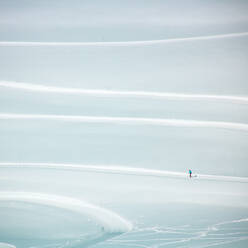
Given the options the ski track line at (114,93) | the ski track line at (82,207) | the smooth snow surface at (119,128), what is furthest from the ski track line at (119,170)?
the ski track line at (114,93)

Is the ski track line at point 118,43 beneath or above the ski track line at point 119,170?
above

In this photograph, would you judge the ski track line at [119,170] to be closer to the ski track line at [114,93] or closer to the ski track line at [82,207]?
the ski track line at [82,207]

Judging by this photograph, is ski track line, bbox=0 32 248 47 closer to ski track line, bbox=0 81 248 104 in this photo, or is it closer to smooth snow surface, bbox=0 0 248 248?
smooth snow surface, bbox=0 0 248 248

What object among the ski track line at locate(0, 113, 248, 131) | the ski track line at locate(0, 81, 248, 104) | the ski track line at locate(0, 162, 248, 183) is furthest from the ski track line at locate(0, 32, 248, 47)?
the ski track line at locate(0, 162, 248, 183)

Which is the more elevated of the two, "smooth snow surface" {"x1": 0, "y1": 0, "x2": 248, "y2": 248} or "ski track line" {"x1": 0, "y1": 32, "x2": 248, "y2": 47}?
"ski track line" {"x1": 0, "y1": 32, "x2": 248, "y2": 47}

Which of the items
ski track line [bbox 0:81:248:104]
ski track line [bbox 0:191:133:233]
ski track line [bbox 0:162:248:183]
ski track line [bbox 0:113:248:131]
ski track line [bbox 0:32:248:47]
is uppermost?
ski track line [bbox 0:32:248:47]

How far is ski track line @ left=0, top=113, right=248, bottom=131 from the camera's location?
4.28ft

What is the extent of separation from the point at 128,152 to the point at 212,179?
446 millimetres

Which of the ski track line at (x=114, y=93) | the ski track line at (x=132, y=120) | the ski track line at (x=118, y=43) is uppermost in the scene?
the ski track line at (x=118, y=43)

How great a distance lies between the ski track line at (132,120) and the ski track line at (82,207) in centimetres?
39

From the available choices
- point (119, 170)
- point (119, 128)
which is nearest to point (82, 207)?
point (119, 170)

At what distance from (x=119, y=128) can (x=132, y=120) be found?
0.08m

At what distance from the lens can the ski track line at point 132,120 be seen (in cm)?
130

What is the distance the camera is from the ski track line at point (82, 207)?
1.33m
